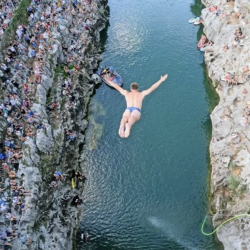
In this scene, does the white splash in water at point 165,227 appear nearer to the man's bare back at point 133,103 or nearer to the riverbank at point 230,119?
the riverbank at point 230,119

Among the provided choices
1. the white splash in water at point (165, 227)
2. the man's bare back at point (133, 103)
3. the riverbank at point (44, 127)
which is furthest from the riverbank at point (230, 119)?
the man's bare back at point (133, 103)

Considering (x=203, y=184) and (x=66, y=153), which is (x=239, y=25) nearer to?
(x=203, y=184)

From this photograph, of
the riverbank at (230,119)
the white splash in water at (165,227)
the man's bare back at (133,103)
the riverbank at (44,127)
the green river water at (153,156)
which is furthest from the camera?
the green river water at (153,156)

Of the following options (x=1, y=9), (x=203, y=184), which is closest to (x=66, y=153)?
(x=203, y=184)

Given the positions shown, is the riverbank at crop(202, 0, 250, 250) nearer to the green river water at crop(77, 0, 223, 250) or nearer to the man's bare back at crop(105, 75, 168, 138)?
the green river water at crop(77, 0, 223, 250)

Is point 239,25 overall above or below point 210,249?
above

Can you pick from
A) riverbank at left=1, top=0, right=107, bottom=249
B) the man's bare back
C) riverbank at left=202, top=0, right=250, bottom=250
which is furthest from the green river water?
the man's bare back

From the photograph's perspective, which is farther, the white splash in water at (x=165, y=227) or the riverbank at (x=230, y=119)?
the riverbank at (x=230, y=119)
